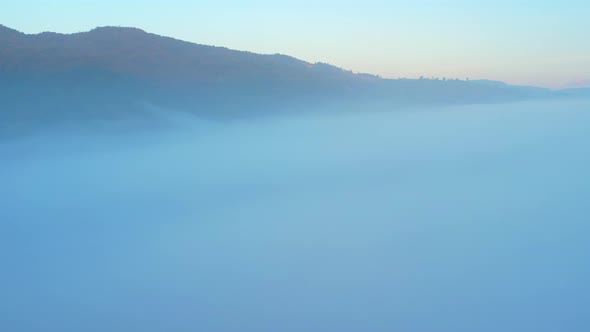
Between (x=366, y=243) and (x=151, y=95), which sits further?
(x=151, y=95)

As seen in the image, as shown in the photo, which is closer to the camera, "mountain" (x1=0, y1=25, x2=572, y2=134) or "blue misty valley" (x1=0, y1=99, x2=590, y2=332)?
"blue misty valley" (x1=0, y1=99, x2=590, y2=332)

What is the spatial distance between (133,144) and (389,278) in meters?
44.1

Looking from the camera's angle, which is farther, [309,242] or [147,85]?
[147,85]

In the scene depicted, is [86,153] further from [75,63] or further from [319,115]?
[319,115]

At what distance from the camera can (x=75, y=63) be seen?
5966cm

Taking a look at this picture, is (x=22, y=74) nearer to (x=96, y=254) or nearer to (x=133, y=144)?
(x=133, y=144)

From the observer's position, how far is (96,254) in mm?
17047

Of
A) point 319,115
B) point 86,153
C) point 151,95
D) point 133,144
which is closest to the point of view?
point 86,153

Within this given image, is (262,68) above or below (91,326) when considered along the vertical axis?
above

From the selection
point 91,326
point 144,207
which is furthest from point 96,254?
point 144,207

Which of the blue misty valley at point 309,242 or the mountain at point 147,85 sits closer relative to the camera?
the blue misty valley at point 309,242

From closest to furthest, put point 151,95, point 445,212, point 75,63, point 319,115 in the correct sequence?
point 445,212 → point 75,63 → point 151,95 → point 319,115

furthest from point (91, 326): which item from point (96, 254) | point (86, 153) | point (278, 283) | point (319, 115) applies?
point (319, 115)

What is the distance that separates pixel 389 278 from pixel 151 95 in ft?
184
